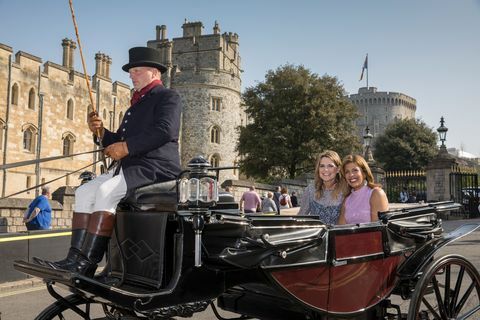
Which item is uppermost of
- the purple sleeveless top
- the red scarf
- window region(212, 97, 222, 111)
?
window region(212, 97, 222, 111)

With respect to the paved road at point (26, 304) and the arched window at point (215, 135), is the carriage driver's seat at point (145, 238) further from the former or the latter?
the arched window at point (215, 135)

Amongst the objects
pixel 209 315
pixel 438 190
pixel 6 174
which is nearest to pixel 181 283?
pixel 209 315

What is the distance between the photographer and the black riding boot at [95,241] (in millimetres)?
2744

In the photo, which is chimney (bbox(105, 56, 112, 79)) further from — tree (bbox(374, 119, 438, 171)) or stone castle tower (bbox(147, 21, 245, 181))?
tree (bbox(374, 119, 438, 171))

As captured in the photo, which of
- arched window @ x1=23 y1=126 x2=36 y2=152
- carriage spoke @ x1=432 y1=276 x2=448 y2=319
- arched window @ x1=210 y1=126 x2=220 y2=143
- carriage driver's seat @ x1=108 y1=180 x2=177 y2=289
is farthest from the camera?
arched window @ x1=210 y1=126 x2=220 y2=143

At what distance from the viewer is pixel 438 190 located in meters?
21.7

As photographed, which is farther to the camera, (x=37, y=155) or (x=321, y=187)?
(x=37, y=155)

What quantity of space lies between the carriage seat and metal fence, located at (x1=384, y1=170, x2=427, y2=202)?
81.2ft

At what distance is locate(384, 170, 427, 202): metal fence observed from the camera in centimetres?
2577

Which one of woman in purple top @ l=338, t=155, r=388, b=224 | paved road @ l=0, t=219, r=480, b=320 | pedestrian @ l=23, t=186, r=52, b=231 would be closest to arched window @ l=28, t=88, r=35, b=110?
pedestrian @ l=23, t=186, r=52, b=231

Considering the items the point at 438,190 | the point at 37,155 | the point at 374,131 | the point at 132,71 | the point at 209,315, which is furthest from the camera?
the point at 374,131

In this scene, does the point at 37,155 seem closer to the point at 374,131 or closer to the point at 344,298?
the point at 344,298

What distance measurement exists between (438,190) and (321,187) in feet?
63.3

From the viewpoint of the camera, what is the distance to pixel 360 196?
4.29 m
